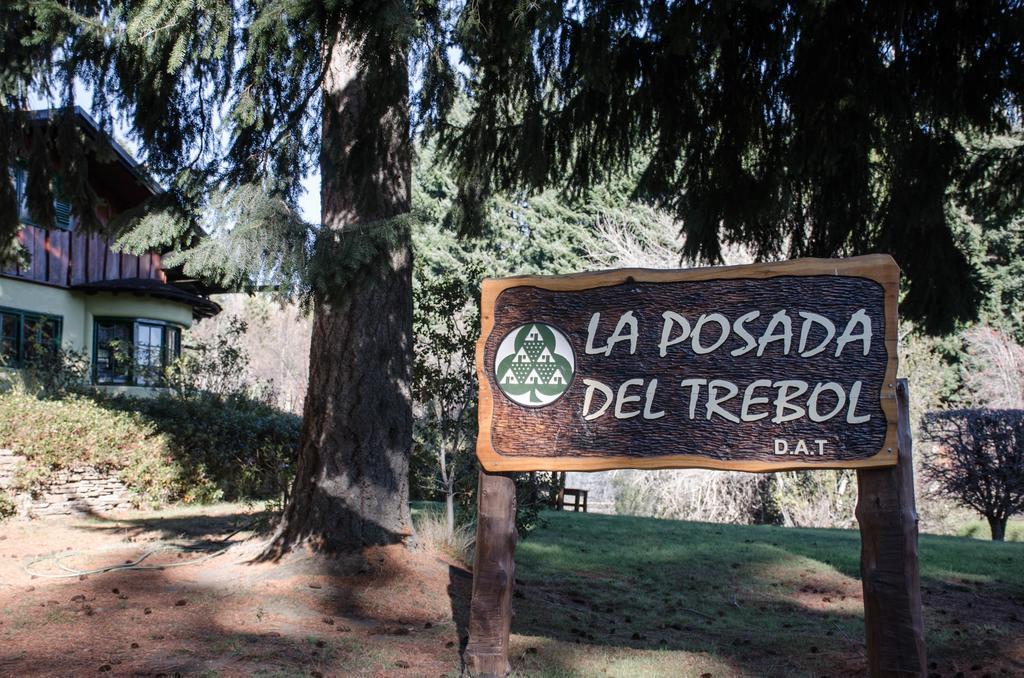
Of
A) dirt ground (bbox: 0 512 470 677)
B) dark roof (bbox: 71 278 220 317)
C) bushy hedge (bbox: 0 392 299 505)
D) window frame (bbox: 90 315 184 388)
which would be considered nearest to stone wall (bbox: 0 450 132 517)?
bushy hedge (bbox: 0 392 299 505)

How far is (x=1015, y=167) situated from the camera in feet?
25.5

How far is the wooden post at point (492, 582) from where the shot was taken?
4.95 metres

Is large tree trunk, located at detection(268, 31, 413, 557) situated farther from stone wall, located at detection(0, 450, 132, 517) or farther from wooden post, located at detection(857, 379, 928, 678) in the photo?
stone wall, located at detection(0, 450, 132, 517)

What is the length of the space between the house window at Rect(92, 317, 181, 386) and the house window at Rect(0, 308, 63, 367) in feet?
3.88

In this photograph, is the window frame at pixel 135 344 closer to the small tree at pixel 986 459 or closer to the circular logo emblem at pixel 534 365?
the small tree at pixel 986 459

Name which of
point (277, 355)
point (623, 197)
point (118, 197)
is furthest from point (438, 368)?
point (277, 355)

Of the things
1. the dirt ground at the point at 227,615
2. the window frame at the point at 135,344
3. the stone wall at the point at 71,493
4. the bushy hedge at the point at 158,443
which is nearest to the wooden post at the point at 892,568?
the dirt ground at the point at 227,615

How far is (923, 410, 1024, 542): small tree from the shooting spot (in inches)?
539

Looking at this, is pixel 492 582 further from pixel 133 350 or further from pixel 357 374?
pixel 133 350

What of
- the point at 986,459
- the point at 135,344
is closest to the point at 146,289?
the point at 135,344

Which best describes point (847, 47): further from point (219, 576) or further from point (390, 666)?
point (219, 576)

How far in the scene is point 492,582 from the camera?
4957mm

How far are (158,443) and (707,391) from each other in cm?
1075

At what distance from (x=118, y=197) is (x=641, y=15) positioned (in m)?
17.2
